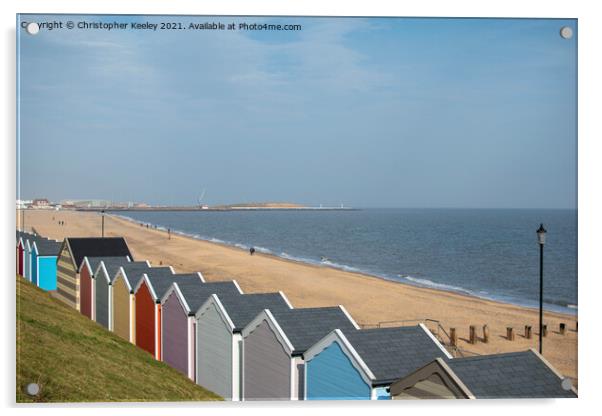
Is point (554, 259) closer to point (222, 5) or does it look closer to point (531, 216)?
point (531, 216)

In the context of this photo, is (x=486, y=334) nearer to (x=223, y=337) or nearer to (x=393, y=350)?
(x=393, y=350)

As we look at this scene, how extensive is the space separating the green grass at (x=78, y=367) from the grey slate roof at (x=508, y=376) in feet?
12.4

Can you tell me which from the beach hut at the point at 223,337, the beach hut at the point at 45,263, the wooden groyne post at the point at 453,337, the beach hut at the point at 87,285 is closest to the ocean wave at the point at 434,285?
the wooden groyne post at the point at 453,337

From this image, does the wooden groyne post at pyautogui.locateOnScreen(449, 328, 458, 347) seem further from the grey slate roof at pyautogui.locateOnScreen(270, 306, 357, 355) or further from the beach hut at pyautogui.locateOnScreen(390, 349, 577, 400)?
the beach hut at pyautogui.locateOnScreen(390, 349, 577, 400)

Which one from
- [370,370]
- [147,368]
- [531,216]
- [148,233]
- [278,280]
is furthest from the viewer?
[148,233]

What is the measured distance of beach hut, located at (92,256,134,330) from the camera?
1210 centimetres

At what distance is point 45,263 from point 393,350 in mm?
6330

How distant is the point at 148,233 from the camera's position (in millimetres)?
22672

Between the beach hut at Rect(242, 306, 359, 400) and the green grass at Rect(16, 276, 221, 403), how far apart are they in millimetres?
916

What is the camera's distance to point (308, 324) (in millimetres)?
9789

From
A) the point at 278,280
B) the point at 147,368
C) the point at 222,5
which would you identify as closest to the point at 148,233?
the point at 278,280

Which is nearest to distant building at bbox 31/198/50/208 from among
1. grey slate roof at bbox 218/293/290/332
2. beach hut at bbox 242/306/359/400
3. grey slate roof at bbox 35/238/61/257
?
grey slate roof at bbox 35/238/61/257

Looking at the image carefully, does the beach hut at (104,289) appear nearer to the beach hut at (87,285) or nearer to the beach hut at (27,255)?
the beach hut at (87,285)

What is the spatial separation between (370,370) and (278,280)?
348 inches
